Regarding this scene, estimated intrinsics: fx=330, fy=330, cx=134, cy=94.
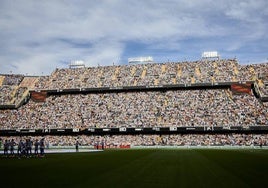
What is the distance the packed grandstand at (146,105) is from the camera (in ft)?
204

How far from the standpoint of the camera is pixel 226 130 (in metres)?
60.4

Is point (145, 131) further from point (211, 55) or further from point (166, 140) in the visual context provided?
point (211, 55)

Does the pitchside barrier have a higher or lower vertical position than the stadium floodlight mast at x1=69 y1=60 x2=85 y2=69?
lower

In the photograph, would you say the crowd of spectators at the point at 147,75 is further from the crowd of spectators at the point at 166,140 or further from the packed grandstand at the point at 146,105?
the crowd of spectators at the point at 166,140

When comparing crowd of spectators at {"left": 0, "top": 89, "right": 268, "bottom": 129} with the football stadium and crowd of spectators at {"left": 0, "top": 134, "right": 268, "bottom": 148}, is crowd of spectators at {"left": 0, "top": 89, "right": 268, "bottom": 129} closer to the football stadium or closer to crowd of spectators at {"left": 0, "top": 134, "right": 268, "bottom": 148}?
the football stadium

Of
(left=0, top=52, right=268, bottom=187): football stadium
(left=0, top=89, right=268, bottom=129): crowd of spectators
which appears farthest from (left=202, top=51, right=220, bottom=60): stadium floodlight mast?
→ (left=0, top=89, right=268, bottom=129): crowd of spectators

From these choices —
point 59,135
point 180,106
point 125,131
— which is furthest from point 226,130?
point 59,135

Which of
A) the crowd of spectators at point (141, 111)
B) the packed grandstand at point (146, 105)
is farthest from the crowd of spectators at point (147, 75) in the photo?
the crowd of spectators at point (141, 111)

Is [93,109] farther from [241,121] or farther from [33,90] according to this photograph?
[241,121]

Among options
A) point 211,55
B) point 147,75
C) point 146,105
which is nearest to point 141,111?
point 146,105

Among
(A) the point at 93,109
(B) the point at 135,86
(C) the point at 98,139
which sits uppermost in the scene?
(B) the point at 135,86

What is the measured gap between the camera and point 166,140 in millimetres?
62750

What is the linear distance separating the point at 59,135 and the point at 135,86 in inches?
766

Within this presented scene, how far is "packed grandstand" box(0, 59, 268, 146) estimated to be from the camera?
62.0m
